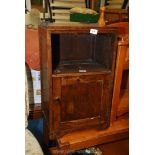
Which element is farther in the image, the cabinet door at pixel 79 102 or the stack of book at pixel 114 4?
the stack of book at pixel 114 4

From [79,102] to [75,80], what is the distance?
14 centimetres

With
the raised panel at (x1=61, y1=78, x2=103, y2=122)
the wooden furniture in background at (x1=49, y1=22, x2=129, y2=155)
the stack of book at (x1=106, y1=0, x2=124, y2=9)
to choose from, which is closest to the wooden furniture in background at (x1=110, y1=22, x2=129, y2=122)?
the wooden furniture in background at (x1=49, y1=22, x2=129, y2=155)

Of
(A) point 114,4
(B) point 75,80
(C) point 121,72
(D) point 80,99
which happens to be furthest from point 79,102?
(A) point 114,4

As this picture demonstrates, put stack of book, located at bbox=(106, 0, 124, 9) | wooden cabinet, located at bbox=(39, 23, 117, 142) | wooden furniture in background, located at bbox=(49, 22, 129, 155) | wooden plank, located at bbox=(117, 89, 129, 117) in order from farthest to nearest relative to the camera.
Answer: stack of book, located at bbox=(106, 0, 124, 9) < wooden plank, located at bbox=(117, 89, 129, 117) < wooden furniture in background, located at bbox=(49, 22, 129, 155) < wooden cabinet, located at bbox=(39, 23, 117, 142)

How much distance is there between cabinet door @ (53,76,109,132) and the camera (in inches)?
44.6

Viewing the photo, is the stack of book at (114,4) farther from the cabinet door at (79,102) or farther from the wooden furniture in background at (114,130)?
the cabinet door at (79,102)

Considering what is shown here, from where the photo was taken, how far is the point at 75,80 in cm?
113

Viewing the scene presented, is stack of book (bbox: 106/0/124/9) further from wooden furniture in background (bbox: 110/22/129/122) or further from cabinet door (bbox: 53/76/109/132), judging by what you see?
cabinet door (bbox: 53/76/109/132)

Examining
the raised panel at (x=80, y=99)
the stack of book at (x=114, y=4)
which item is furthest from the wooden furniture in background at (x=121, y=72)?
the stack of book at (x=114, y=4)

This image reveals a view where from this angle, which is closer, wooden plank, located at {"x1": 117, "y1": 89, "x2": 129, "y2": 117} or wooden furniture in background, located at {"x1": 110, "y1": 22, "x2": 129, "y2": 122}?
wooden furniture in background, located at {"x1": 110, "y1": 22, "x2": 129, "y2": 122}

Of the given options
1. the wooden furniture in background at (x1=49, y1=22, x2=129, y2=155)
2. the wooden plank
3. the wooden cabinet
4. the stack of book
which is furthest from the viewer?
the stack of book

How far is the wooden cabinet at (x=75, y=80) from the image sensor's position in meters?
1.09
